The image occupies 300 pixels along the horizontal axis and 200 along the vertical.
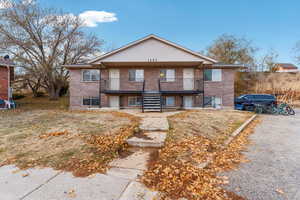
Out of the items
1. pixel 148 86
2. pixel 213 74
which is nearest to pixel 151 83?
pixel 148 86

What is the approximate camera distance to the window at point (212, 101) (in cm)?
1410

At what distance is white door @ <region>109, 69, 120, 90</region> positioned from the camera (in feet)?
45.0

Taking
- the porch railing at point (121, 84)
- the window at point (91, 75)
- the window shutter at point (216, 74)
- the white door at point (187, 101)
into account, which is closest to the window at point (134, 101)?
the porch railing at point (121, 84)

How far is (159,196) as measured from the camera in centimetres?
243

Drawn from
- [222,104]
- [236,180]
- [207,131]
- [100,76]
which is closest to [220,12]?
[222,104]

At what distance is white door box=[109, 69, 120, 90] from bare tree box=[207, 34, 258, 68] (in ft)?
65.6

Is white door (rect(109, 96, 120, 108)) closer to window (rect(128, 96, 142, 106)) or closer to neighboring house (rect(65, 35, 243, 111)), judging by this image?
neighboring house (rect(65, 35, 243, 111))

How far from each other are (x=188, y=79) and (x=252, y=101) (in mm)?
6712

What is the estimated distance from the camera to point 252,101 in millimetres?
14203

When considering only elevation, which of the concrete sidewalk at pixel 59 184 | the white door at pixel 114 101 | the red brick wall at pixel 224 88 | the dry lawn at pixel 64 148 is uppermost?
the red brick wall at pixel 224 88

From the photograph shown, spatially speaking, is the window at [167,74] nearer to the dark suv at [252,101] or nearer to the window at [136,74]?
the window at [136,74]

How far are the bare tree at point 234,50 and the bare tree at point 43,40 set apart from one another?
21283mm

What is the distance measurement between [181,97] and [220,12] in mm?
11850

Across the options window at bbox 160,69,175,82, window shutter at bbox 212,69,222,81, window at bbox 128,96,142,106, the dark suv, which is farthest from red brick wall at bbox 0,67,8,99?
the dark suv
